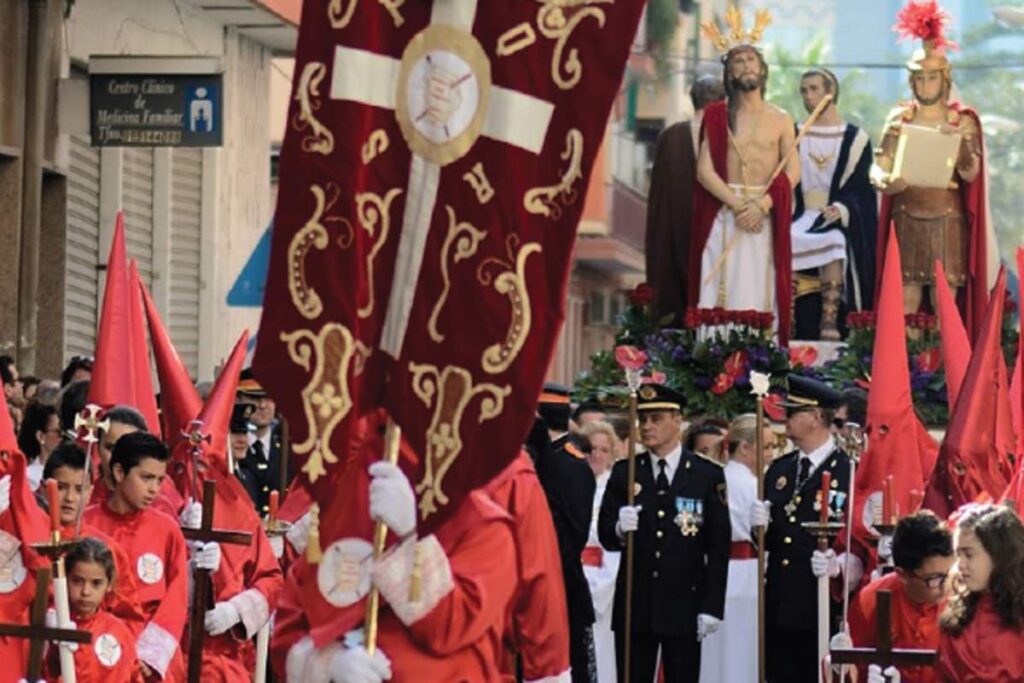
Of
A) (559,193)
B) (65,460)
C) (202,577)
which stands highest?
(559,193)

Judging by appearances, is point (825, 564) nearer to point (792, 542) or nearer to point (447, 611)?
point (792, 542)

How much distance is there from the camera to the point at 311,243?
28.3 feet

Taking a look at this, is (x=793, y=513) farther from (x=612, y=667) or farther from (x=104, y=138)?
(x=104, y=138)

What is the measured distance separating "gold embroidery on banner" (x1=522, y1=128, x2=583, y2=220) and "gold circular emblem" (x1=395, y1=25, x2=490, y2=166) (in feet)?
0.76

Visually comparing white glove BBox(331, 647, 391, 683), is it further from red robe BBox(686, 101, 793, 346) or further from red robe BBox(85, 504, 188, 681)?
red robe BBox(686, 101, 793, 346)

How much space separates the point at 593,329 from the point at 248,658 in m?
43.9

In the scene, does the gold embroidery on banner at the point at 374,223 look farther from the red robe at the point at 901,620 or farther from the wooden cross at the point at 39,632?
the red robe at the point at 901,620

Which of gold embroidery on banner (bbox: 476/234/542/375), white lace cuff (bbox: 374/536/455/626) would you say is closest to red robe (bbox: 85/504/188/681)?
white lace cuff (bbox: 374/536/455/626)

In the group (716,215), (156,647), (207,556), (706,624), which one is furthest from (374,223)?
(716,215)

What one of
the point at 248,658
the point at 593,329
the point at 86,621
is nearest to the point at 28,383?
the point at 248,658

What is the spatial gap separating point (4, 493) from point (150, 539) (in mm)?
963

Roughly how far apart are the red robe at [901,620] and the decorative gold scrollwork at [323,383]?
114 inches

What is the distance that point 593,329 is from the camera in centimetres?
5666

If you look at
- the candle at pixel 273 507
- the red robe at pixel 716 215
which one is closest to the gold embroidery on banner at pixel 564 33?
the candle at pixel 273 507
